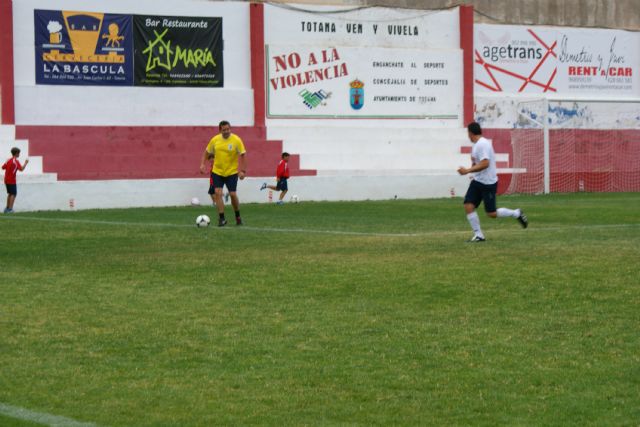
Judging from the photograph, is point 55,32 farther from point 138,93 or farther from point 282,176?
point 282,176

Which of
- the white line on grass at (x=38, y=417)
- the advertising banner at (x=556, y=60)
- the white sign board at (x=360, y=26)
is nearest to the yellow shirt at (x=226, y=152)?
the white line on grass at (x=38, y=417)

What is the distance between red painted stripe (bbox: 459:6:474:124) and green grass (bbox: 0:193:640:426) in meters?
25.8

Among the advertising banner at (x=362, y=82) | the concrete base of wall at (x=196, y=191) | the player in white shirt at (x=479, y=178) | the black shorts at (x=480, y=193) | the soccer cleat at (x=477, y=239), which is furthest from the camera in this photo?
the advertising banner at (x=362, y=82)

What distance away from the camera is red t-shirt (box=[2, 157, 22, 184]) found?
108ft

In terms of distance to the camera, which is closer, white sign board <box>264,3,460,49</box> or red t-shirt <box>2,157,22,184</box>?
red t-shirt <box>2,157,22,184</box>

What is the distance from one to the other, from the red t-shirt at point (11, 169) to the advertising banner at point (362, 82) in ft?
33.0

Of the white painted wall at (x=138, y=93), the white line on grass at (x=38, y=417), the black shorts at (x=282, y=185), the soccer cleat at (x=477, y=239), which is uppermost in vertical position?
the white painted wall at (x=138, y=93)

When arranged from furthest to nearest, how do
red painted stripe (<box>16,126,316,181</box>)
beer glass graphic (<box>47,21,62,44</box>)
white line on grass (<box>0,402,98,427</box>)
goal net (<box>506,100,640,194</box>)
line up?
goal net (<box>506,100,640,194</box>) → beer glass graphic (<box>47,21,62,44</box>) → red painted stripe (<box>16,126,316,181</box>) → white line on grass (<box>0,402,98,427</box>)

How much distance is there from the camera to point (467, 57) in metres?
44.0

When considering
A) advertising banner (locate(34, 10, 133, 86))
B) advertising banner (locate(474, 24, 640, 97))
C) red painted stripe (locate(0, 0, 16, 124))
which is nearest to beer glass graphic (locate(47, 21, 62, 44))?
advertising banner (locate(34, 10, 133, 86))

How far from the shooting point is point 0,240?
19828mm

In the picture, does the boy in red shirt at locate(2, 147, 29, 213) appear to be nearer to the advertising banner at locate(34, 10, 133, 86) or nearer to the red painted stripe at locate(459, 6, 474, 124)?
the advertising banner at locate(34, 10, 133, 86)

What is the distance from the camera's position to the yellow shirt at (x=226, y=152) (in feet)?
74.5

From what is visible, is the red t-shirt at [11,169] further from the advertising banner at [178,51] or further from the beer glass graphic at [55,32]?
the advertising banner at [178,51]
